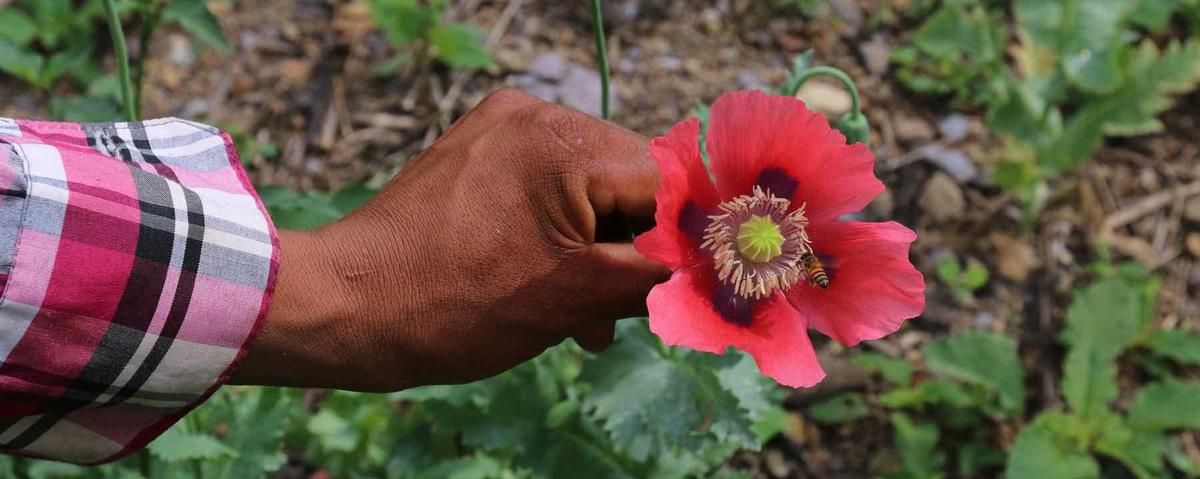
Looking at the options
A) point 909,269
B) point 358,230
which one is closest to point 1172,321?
point 909,269

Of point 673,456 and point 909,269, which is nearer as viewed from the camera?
point 909,269

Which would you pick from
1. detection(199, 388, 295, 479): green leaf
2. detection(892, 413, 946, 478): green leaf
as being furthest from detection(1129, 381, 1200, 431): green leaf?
detection(199, 388, 295, 479): green leaf

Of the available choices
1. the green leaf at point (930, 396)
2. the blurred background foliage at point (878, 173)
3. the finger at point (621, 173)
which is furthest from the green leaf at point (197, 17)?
the green leaf at point (930, 396)

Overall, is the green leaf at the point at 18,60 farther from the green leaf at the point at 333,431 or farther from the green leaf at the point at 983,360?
the green leaf at the point at 983,360

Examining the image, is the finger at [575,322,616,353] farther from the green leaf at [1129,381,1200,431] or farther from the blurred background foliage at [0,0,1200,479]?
the green leaf at [1129,381,1200,431]

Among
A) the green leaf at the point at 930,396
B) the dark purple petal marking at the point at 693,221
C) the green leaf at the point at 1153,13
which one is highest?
the dark purple petal marking at the point at 693,221

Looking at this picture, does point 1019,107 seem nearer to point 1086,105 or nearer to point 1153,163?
point 1086,105
